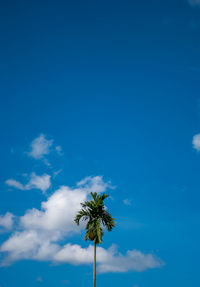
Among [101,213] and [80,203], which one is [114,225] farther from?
[80,203]

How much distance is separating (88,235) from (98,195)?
226 inches

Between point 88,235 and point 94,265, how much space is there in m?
4.03

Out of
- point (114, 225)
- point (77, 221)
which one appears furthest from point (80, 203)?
point (114, 225)

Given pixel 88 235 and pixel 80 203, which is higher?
pixel 80 203

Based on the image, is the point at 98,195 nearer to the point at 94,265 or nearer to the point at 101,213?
the point at 101,213

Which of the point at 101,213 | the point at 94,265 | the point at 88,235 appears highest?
the point at 101,213

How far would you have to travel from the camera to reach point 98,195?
49812 mm

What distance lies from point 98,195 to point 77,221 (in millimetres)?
4792

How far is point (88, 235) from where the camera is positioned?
4819 centimetres

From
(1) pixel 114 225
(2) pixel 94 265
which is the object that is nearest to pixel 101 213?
(1) pixel 114 225

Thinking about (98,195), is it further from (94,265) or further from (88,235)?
(94,265)

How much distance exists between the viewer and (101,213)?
163ft

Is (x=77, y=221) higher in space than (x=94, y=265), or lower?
higher

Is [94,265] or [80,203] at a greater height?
[80,203]
